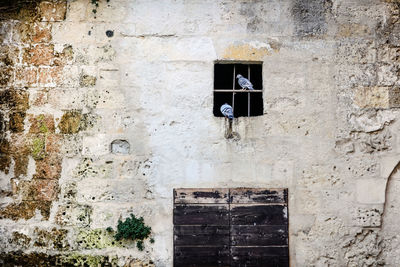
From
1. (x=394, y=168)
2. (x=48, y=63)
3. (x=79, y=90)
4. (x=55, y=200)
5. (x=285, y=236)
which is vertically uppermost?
A: (x=48, y=63)

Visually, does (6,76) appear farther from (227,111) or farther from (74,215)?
(227,111)

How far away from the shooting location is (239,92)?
4.18 meters

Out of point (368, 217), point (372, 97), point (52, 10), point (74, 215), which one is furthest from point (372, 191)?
point (52, 10)

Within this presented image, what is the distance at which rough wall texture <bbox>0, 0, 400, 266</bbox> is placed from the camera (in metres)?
3.94

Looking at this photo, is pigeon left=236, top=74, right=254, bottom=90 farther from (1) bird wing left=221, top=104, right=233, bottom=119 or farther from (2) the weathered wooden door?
(2) the weathered wooden door

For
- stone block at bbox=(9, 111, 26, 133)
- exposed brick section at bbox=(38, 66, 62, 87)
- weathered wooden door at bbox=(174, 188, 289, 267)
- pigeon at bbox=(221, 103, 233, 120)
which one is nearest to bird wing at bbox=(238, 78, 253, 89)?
pigeon at bbox=(221, 103, 233, 120)

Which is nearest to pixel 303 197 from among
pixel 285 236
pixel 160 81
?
pixel 285 236

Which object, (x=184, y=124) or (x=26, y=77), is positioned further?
(x=26, y=77)

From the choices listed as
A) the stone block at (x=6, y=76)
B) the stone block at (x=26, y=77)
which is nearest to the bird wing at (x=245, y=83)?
the stone block at (x=26, y=77)

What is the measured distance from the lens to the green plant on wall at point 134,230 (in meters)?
3.93

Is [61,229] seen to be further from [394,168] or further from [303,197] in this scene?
[394,168]

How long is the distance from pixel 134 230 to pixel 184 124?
1112 mm

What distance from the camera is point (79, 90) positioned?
409cm

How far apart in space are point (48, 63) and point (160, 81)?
113 cm
